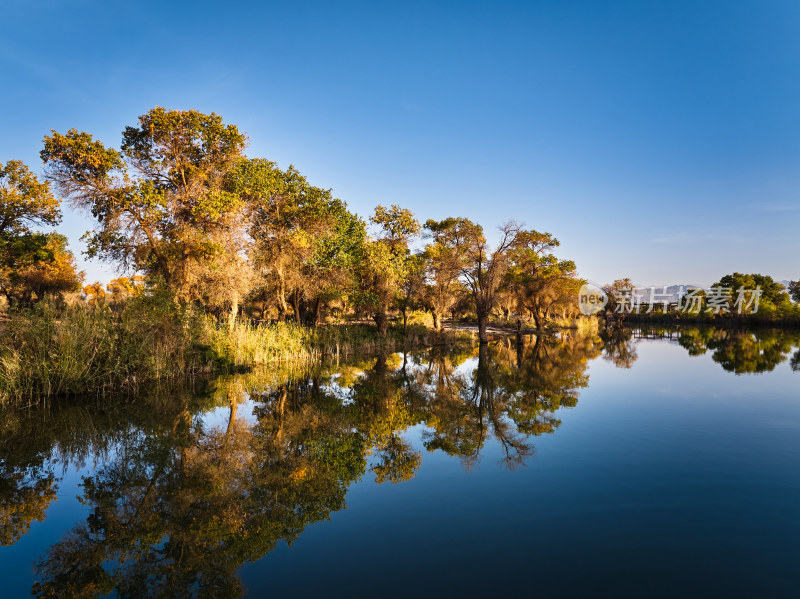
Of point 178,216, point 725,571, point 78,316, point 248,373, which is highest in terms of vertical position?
point 178,216

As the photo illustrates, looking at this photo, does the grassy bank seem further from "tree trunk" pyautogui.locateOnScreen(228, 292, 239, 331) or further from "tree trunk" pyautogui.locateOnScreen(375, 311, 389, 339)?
"tree trunk" pyautogui.locateOnScreen(375, 311, 389, 339)

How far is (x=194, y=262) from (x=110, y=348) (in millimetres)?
8647

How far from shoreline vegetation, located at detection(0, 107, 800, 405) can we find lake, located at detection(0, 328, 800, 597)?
2.16 metres

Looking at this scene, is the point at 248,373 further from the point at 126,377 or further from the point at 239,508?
the point at 239,508

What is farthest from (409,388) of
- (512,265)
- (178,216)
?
(512,265)

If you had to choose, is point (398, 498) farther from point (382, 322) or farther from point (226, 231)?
point (382, 322)

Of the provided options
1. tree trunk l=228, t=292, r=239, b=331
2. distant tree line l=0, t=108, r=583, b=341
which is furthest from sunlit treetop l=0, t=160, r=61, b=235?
tree trunk l=228, t=292, r=239, b=331

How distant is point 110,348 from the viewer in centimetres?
1398

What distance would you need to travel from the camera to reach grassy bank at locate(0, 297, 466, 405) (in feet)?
41.9

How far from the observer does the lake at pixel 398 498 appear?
480 cm

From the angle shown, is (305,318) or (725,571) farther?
(305,318)

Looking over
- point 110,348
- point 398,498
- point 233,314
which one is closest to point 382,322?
point 233,314

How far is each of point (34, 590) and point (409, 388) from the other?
12709 mm

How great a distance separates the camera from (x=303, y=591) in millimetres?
4559
